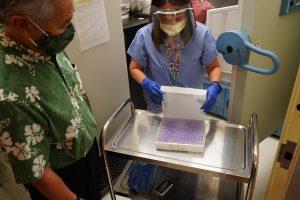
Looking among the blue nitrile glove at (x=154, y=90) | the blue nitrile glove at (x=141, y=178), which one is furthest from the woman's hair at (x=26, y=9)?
the blue nitrile glove at (x=141, y=178)

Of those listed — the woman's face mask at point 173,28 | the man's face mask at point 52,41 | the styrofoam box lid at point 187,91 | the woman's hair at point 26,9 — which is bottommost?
the styrofoam box lid at point 187,91

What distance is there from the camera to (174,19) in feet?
3.67

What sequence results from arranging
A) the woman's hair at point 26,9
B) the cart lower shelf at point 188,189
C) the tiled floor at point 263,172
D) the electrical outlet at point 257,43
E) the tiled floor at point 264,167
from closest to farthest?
1. the woman's hair at point 26,9
2. the electrical outlet at point 257,43
3. the cart lower shelf at point 188,189
4. the tiled floor at point 263,172
5. the tiled floor at point 264,167

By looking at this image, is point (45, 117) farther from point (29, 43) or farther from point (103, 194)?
point (103, 194)

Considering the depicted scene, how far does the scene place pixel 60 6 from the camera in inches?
26.7

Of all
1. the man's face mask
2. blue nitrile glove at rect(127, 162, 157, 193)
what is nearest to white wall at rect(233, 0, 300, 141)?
blue nitrile glove at rect(127, 162, 157, 193)

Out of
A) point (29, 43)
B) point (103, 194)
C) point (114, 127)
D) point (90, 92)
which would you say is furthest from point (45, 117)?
point (103, 194)

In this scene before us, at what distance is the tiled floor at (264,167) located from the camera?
1704 millimetres

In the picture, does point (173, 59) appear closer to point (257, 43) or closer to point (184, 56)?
point (184, 56)

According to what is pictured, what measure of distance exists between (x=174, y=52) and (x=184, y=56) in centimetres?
6

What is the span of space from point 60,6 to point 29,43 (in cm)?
14

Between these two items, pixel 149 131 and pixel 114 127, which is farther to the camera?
pixel 114 127

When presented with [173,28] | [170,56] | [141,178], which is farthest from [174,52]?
[141,178]

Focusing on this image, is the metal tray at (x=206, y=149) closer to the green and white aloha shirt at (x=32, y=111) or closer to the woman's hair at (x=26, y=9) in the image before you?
the green and white aloha shirt at (x=32, y=111)
